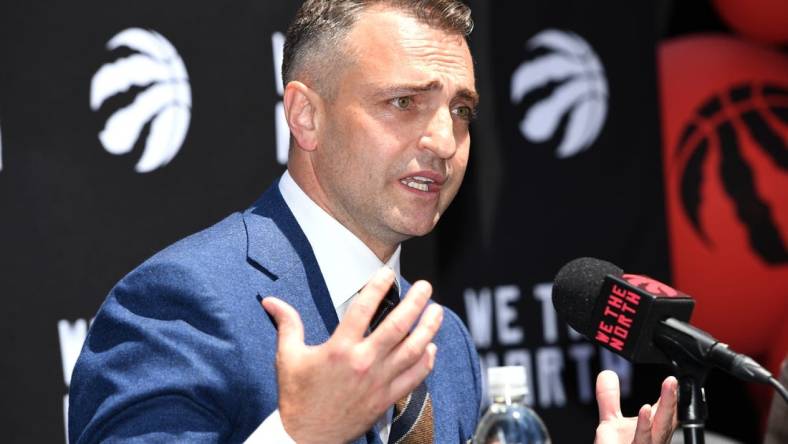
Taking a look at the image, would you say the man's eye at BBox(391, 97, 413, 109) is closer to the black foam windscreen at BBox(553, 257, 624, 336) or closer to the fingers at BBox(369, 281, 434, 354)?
the black foam windscreen at BBox(553, 257, 624, 336)

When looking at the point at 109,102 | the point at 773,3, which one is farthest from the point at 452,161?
the point at 773,3

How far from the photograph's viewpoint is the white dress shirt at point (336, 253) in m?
2.64

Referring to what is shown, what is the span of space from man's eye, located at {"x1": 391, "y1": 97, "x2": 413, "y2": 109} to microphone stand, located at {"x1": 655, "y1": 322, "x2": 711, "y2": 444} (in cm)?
94

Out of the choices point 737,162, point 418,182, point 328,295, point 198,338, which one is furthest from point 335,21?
point 737,162

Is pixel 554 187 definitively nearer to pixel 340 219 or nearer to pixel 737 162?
pixel 737 162

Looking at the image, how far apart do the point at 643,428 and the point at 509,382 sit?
518mm

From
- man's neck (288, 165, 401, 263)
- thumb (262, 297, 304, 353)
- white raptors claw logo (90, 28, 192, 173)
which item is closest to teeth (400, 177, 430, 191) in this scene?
man's neck (288, 165, 401, 263)

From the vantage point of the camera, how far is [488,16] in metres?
4.35

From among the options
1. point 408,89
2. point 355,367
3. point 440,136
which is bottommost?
point 355,367

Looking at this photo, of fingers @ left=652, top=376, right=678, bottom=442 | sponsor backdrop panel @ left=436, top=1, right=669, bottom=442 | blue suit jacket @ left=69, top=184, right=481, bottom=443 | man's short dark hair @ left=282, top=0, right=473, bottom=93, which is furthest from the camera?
sponsor backdrop panel @ left=436, top=1, right=669, bottom=442

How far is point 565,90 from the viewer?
4.47m

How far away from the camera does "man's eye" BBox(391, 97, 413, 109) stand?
2641 millimetres

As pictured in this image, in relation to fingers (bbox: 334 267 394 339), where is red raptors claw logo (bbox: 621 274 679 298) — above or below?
below

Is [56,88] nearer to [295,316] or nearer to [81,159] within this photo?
[81,159]
